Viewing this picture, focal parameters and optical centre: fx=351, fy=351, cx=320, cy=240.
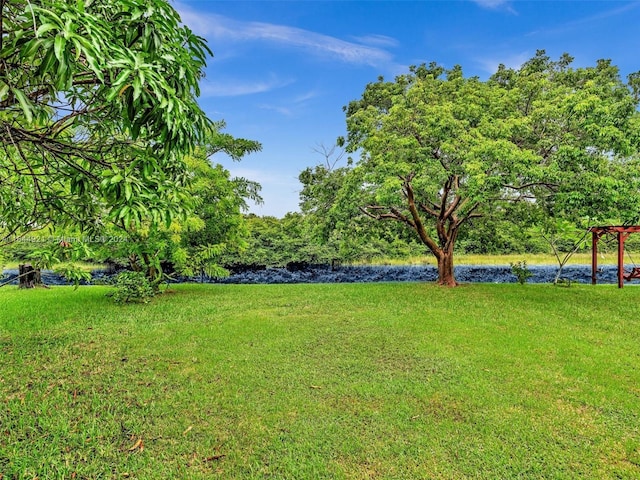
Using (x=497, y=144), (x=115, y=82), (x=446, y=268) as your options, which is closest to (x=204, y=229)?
(x=446, y=268)

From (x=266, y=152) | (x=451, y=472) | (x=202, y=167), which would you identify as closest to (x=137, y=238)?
(x=202, y=167)

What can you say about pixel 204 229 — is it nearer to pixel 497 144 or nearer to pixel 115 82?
pixel 497 144

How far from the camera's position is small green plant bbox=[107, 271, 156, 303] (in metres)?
8.71

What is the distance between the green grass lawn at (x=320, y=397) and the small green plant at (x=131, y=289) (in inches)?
65.9

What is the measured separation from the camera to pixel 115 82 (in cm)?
142

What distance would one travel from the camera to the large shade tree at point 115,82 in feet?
4.49

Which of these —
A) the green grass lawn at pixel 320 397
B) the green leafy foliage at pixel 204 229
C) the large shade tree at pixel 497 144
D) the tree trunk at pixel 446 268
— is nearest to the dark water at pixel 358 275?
the tree trunk at pixel 446 268

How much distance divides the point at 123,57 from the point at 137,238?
8677mm

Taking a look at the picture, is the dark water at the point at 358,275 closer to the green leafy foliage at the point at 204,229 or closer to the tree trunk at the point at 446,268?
the tree trunk at the point at 446,268

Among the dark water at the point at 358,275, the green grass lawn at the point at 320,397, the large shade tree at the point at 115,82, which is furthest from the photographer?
the dark water at the point at 358,275

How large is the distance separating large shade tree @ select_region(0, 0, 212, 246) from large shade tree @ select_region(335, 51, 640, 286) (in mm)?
6690

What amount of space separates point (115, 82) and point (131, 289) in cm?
855

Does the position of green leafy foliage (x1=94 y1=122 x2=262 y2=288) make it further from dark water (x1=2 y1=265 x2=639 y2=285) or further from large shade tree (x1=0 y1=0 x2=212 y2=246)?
dark water (x1=2 y1=265 x2=639 y2=285)

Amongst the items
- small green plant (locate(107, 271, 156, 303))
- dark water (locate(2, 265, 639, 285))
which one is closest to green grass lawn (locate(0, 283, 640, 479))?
small green plant (locate(107, 271, 156, 303))
